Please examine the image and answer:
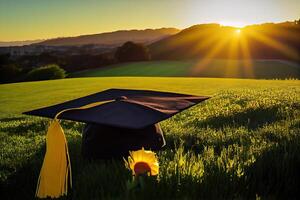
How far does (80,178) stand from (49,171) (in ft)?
1.15

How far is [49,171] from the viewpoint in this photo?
4.09 metres

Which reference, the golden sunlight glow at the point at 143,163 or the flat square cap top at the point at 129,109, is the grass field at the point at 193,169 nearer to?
the golden sunlight glow at the point at 143,163

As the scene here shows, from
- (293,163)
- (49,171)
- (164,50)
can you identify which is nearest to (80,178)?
(49,171)

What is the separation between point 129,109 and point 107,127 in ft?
1.43

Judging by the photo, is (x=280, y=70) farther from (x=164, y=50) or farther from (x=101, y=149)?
(x=101, y=149)

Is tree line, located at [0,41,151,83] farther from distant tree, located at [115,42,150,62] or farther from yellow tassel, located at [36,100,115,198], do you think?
yellow tassel, located at [36,100,115,198]

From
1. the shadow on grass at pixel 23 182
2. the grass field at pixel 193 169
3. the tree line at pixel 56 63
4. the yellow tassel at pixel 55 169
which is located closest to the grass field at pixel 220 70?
the tree line at pixel 56 63

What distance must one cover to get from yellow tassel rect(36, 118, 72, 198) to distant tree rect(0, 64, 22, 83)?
45.5 m

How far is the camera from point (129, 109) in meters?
4.72

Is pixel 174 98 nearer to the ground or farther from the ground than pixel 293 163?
farther from the ground

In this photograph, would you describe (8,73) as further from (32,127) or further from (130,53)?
(32,127)

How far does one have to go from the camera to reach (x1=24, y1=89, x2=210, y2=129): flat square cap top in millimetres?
4430

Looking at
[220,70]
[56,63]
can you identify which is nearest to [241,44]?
[220,70]

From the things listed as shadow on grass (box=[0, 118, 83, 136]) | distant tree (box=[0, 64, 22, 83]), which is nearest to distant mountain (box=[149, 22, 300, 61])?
distant tree (box=[0, 64, 22, 83])
